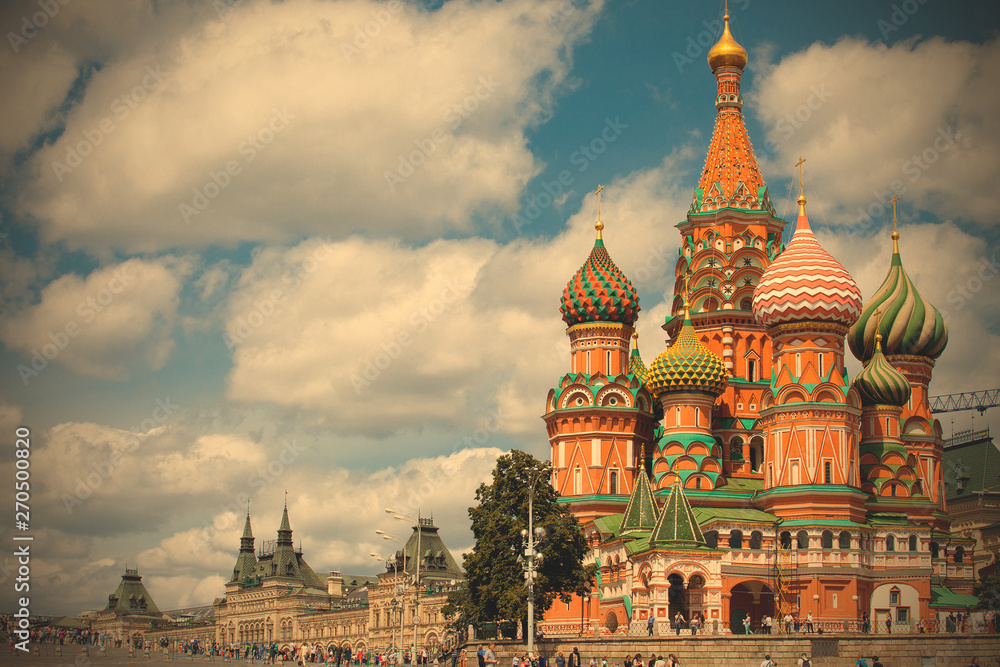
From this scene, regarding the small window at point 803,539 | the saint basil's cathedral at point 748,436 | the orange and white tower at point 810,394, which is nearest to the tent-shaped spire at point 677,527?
the saint basil's cathedral at point 748,436

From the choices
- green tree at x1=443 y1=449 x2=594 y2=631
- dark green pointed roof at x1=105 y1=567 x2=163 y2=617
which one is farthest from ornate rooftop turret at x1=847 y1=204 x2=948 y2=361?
dark green pointed roof at x1=105 y1=567 x2=163 y2=617

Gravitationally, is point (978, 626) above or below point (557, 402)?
below

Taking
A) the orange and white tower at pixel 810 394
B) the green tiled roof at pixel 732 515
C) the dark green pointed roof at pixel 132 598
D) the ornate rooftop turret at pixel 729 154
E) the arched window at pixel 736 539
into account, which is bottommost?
the dark green pointed roof at pixel 132 598

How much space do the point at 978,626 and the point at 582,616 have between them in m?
17.7

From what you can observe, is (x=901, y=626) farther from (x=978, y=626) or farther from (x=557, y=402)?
(x=557, y=402)

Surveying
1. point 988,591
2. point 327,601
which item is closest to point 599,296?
point 988,591

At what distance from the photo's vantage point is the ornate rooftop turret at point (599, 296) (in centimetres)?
6419

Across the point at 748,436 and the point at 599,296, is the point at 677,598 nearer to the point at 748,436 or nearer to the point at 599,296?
the point at 748,436

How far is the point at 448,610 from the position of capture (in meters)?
58.8

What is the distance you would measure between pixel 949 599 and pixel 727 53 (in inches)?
1290

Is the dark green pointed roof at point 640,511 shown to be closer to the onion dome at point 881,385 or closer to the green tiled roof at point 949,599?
the onion dome at point 881,385

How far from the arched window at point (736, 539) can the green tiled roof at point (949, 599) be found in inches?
385

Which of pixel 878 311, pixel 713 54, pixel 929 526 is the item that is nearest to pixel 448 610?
pixel 929 526

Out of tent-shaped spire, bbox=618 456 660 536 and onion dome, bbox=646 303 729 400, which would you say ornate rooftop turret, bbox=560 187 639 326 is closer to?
onion dome, bbox=646 303 729 400
